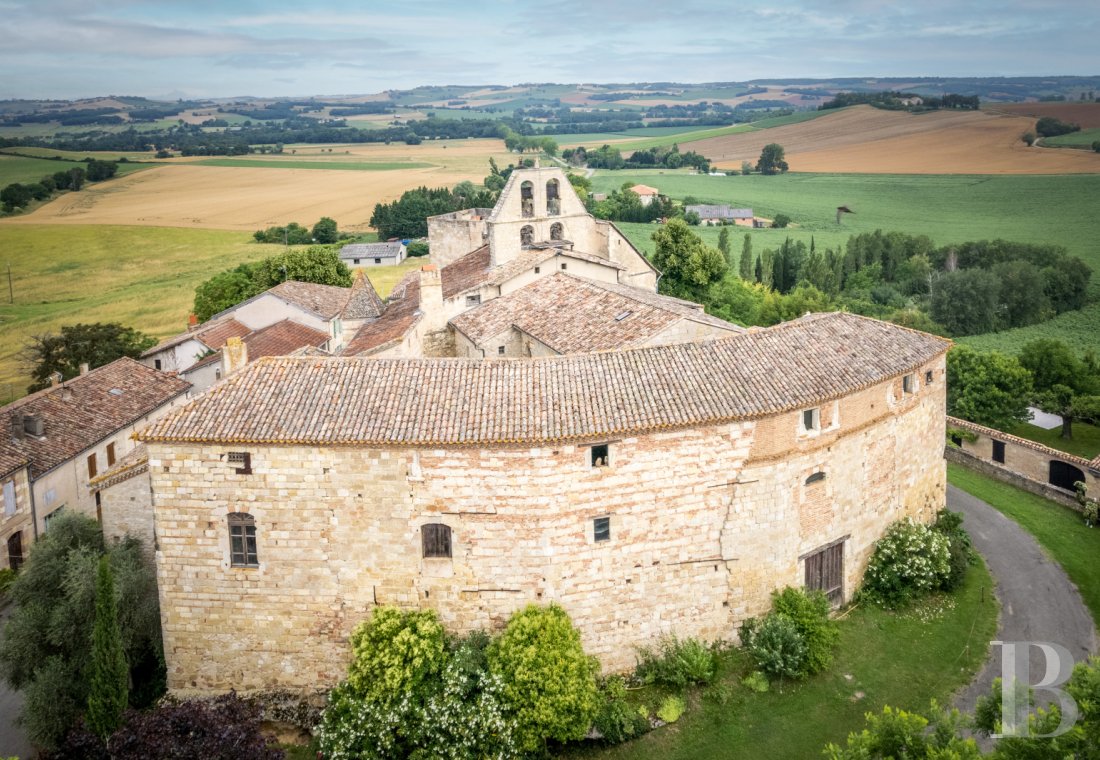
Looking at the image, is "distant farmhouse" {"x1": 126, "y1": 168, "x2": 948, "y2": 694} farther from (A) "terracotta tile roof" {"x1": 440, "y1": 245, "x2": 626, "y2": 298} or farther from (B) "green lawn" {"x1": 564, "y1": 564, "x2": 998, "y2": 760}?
(A) "terracotta tile roof" {"x1": 440, "y1": 245, "x2": 626, "y2": 298}

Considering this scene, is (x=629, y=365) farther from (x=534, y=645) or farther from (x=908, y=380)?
(x=908, y=380)

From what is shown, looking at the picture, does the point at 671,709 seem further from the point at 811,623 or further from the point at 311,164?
the point at 311,164

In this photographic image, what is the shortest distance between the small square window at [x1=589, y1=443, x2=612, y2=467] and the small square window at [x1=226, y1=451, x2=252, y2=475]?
22.7 ft

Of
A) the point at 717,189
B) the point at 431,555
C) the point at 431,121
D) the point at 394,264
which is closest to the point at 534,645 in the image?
the point at 431,555

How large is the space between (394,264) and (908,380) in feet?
192

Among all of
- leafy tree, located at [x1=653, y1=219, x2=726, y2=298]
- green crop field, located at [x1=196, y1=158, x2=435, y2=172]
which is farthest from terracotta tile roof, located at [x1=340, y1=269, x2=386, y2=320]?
green crop field, located at [x1=196, y1=158, x2=435, y2=172]

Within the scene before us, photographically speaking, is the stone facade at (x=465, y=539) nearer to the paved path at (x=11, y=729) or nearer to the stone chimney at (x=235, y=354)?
the paved path at (x=11, y=729)

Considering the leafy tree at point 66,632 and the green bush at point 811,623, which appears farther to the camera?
the green bush at point 811,623

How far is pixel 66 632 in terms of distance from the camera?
19.9 m

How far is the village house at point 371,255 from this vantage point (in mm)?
76500

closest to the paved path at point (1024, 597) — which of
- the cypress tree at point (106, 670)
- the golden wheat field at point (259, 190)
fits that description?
the cypress tree at point (106, 670)

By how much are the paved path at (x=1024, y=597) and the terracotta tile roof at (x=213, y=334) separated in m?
32.4

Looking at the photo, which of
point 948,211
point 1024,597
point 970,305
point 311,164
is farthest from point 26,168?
point 1024,597

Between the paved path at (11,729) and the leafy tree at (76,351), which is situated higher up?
the leafy tree at (76,351)
